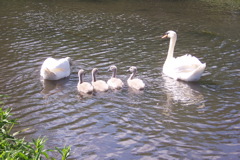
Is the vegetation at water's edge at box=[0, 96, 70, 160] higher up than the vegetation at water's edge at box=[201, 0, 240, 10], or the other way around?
the vegetation at water's edge at box=[201, 0, 240, 10]

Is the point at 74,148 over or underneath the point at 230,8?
underneath

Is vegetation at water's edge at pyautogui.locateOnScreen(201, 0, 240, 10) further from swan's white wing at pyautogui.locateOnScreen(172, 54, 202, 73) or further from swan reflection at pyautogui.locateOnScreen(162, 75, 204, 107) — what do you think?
swan reflection at pyautogui.locateOnScreen(162, 75, 204, 107)

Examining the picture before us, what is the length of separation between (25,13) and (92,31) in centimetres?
492

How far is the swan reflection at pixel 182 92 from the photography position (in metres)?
7.61

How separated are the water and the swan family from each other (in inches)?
7.5

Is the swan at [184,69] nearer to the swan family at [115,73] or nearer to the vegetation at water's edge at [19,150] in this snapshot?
the swan family at [115,73]

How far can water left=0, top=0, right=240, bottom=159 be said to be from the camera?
580cm

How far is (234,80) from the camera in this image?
8891 millimetres

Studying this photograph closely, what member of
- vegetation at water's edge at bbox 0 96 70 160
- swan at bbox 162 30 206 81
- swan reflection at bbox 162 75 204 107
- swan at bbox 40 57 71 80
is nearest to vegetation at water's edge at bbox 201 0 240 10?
swan at bbox 162 30 206 81

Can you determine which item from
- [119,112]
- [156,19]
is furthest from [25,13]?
[119,112]

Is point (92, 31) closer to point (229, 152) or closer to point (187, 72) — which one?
point (187, 72)

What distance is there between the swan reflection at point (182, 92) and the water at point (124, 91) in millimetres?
23

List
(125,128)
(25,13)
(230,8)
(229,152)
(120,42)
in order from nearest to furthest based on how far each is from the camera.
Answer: (229,152) → (125,128) → (120,42) → (25,13) → (230,8)

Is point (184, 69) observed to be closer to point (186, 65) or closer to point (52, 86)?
point (186, 65)
